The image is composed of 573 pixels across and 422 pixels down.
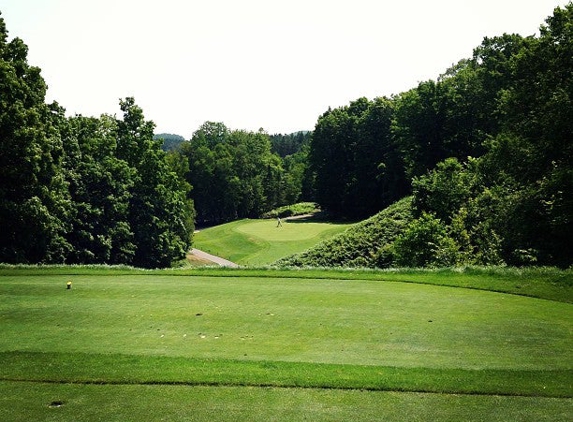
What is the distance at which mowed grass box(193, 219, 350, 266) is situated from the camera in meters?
60.9

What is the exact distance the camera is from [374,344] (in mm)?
10766

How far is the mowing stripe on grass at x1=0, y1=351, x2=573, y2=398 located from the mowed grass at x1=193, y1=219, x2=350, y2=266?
46.0 metres

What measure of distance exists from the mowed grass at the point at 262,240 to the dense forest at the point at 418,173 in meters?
5.54

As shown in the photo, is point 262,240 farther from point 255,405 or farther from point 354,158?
point 255,405

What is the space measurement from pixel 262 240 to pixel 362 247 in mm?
27558

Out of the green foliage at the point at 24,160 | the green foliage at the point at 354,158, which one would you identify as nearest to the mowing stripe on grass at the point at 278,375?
the green foliage at the point at 24,160

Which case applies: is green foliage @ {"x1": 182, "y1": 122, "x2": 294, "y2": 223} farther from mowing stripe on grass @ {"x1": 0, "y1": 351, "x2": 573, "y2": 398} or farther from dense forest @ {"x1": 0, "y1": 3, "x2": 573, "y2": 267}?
mowing stripe on grass @ {"x1": 0, "y1": 351, "x2": 573, "y2": 398}

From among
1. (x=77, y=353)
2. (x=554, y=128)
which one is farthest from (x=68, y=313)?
(x=554, y=128)

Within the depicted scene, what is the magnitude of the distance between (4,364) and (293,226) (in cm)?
6310

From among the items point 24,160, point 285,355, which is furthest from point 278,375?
point 24,160

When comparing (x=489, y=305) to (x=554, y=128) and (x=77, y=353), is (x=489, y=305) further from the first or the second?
(x=554, y=128)

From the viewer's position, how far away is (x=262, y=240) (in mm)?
66938

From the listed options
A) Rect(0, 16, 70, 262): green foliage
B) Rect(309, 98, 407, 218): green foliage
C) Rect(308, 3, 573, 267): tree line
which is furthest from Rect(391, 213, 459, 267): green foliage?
Rect(309, 98, 407, 218): green foliage

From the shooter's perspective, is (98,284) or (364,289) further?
(98,284)
